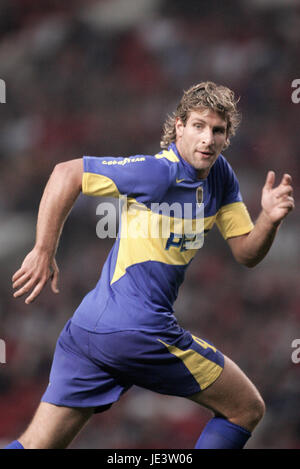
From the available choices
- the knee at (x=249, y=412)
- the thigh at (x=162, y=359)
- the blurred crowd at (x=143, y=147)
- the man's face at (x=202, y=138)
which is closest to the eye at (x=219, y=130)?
the man's face at (x=202, y=138)

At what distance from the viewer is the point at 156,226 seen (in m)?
2.74

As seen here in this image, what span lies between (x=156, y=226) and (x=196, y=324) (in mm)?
3911

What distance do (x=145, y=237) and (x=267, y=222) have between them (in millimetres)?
507

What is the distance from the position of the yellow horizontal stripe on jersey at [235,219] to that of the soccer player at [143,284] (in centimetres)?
18

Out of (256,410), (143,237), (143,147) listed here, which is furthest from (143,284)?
(143,147)

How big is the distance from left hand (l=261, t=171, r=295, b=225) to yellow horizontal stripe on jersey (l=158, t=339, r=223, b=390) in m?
0.62

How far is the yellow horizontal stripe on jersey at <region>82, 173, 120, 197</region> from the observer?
267 centimetres

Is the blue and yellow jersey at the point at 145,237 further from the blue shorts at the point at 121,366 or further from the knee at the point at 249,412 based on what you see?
the knee at the point at 249,412

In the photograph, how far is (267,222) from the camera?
112 inches

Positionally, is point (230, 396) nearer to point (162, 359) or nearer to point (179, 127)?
point (162, 359)

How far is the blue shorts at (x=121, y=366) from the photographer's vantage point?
2.71 metres

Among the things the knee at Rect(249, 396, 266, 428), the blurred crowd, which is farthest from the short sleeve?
the blurred crowd

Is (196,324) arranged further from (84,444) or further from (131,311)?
(131,311)

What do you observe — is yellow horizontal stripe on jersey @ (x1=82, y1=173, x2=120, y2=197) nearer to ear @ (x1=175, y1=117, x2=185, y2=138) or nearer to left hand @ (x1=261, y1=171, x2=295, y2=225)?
ear @ (x1=175, y1=117, x2=185, y2=138)
